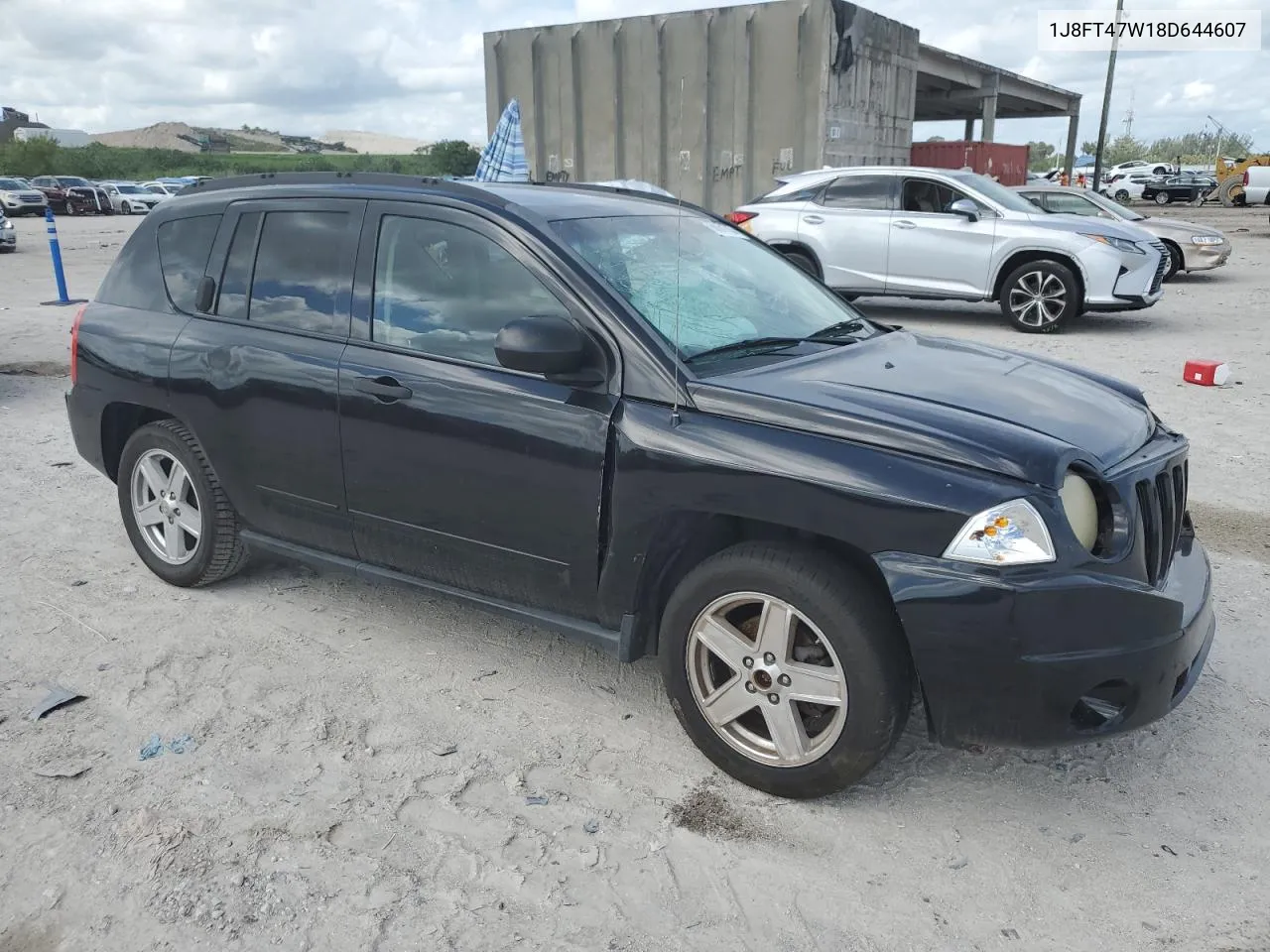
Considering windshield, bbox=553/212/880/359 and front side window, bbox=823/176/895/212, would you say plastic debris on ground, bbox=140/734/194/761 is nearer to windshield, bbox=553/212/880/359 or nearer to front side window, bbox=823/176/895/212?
windshield, bbox=553/212/880/359

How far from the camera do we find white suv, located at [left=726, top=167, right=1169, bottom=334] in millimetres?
11086

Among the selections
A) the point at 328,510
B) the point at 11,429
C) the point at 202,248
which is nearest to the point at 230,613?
the point at 328,510

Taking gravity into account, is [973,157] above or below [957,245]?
above

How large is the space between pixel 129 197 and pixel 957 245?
137ft

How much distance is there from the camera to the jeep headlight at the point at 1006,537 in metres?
2.57

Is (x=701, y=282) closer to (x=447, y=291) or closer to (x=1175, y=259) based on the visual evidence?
(x=447, y=291)

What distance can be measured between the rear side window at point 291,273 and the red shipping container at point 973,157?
19178mm

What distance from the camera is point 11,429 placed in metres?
7.46

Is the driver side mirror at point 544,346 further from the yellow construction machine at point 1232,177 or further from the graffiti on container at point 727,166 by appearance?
the yellow construction machine at point 1232,177

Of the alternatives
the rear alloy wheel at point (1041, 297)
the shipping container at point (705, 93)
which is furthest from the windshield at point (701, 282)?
the shipping container at point (705, 93)

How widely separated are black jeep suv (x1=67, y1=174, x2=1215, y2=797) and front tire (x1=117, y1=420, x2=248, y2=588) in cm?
2

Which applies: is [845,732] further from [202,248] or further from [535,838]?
[202,248]

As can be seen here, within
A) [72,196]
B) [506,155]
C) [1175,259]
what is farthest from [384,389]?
[72,196]

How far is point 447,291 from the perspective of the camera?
3.54m
